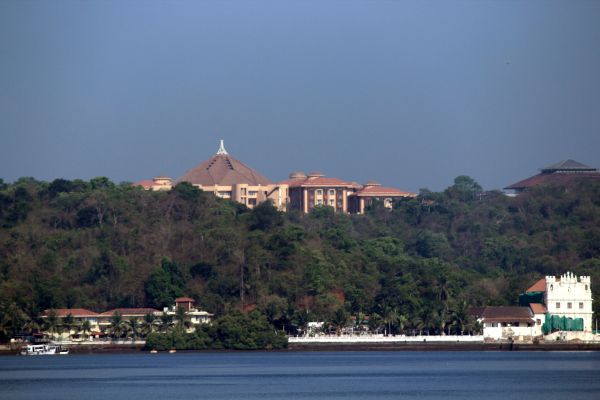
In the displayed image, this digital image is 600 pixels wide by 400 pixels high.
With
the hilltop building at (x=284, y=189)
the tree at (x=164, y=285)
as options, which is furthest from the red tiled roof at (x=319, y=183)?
the tree at (x=164, y=285)

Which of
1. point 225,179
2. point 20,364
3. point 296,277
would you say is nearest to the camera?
point 20,364

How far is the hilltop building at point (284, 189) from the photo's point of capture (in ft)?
577

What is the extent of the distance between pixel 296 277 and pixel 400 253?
25435 mm

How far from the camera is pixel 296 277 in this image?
114 meters

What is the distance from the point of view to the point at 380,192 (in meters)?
181

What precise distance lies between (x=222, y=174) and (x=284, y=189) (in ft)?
28.7

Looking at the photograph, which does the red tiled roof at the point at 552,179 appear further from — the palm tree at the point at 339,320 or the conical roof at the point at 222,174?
the palm tree at the point at 339,320

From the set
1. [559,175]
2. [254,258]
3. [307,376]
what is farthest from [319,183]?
A: [307,376]

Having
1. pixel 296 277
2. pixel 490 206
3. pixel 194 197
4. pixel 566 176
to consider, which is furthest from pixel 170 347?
pixel 566 176

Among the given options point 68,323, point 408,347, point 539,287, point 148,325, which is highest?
point 539,287

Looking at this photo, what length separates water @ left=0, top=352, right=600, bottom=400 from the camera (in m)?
66.2

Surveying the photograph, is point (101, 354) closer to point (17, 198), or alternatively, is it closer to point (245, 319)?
point (245, 319)

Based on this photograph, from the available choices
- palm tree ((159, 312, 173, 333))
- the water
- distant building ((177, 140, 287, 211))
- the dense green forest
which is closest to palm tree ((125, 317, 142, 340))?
palm tree ((159, 312, 173, 333))

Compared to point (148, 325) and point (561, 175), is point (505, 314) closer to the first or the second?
point (148, 325)
